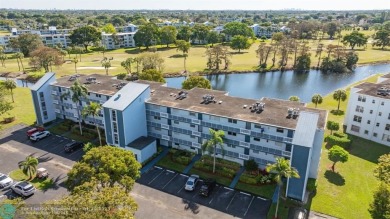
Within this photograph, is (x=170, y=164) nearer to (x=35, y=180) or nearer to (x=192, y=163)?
(x=192, y=163)

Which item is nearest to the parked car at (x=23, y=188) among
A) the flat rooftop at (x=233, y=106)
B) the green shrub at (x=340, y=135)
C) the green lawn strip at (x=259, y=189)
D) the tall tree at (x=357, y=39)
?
the flat rooftop at (x=233, y=106)

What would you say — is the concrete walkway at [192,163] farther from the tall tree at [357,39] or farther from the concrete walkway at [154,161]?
the tall tree at [357,39]

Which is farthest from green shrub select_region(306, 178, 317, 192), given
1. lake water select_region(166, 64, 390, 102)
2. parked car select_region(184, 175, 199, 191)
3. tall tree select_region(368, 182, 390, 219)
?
lake water select_region(166, 64, 390, 102)

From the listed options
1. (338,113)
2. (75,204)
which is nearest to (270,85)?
(338,113)

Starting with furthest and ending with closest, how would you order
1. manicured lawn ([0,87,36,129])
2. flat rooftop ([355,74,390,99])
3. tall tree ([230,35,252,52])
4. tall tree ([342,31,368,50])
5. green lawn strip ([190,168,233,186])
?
1. tall tree ([342,31,368,50])
2. tall tree ([230,35,252,52])
3. manicured lawn ([0,87,36,129])
4. flat rooftop ([355,74,390,99])
5. green lawn strip ([190,168,233,186])

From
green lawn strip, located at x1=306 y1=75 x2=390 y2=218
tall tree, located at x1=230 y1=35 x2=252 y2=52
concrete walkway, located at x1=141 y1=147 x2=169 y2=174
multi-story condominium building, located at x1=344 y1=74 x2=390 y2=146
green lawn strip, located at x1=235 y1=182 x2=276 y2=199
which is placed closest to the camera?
green lawn strip, located at x1=306 y1=75 x2=390 y2=218

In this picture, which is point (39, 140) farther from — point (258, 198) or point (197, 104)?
point (258, 198)

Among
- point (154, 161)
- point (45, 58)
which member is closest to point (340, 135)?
point (154, 161)

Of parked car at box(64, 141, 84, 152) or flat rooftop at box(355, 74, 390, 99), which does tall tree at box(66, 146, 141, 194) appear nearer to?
parked car at box(64, 141, 84, 152)
